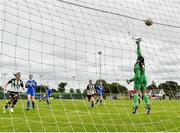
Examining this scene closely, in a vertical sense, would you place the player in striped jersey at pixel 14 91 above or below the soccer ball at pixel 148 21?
below

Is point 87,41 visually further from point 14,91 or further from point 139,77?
point 14,91

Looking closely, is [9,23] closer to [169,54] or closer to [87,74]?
[87,74]

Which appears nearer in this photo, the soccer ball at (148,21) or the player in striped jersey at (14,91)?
the soccer ball at (148,21)

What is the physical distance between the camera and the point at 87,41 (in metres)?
7.41

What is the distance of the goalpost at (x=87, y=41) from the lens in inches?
247

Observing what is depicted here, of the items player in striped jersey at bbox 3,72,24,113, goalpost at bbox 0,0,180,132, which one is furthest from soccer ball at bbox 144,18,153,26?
player in striped jersey at bbox 3,72,24,113

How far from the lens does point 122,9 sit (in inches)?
340

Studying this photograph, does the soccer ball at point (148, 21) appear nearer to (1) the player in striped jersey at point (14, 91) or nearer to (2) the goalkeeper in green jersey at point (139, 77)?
(2) the goalkeeper in green jersey at point (139, 77)

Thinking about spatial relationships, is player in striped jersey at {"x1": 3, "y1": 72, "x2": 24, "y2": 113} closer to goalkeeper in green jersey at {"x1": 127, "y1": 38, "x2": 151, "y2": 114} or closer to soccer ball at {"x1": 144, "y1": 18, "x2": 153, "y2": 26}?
goalkeeper in green jersey at {"x1": 127, "y1": 38, "x2": 151, "y2": 114}

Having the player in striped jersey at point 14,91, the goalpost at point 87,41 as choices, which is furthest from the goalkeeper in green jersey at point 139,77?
the player in striped jersey at point 14,91

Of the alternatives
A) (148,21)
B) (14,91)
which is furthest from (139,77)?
(14,91)

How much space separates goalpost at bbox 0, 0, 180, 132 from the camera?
6.28m

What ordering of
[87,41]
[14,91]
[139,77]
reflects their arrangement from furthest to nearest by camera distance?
[14,91]
[139,77]
[87,41]

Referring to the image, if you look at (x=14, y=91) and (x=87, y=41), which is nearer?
(x=87, y=41)
